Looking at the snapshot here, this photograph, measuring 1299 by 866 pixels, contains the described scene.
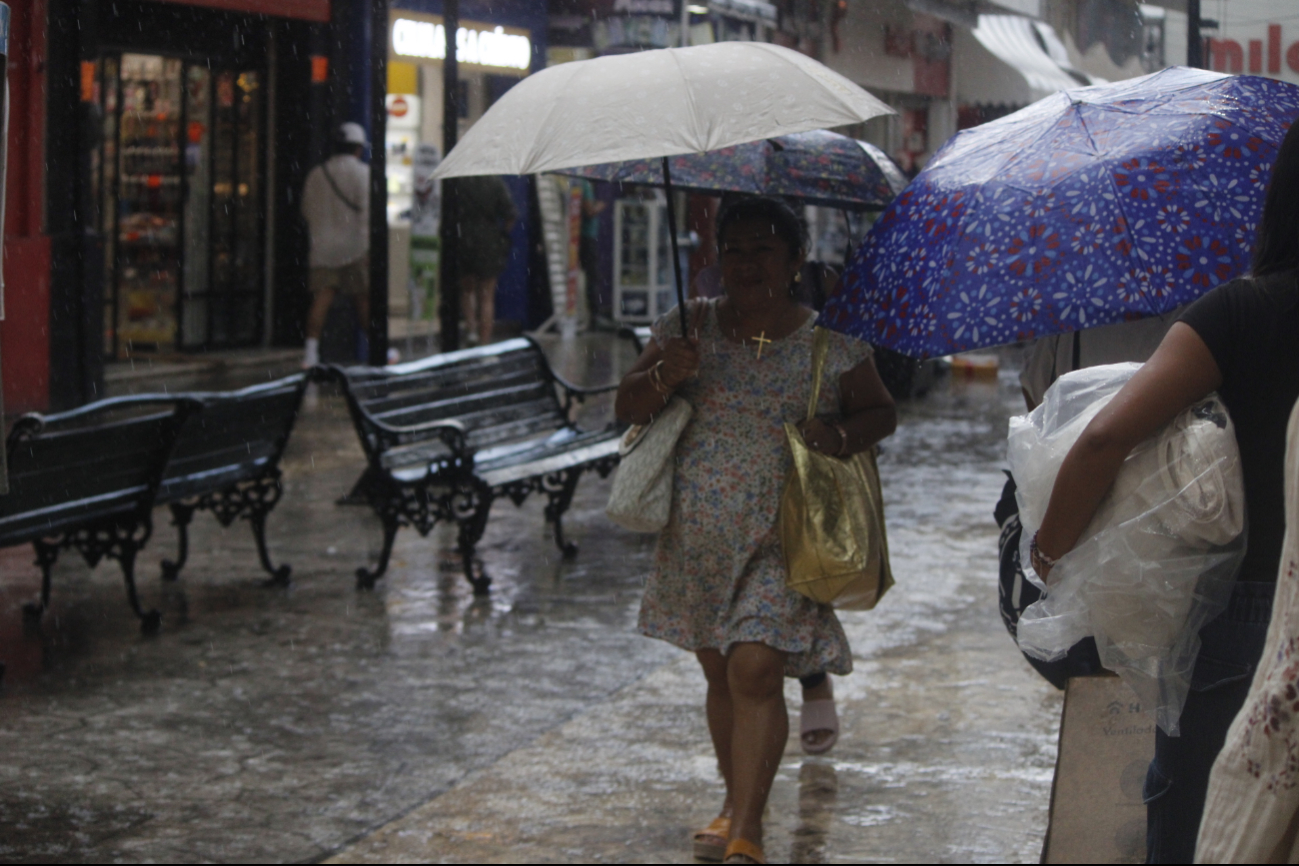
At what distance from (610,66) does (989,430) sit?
29.2 ft

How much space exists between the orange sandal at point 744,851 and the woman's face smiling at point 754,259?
140cm

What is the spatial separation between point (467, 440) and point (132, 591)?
6.82 ft

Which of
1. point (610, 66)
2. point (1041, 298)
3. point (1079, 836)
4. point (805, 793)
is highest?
point (610, 66)

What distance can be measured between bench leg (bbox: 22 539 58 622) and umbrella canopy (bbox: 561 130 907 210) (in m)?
2.81

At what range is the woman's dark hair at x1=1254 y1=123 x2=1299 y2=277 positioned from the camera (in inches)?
101

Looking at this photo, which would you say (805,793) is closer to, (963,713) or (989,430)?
(963,713)

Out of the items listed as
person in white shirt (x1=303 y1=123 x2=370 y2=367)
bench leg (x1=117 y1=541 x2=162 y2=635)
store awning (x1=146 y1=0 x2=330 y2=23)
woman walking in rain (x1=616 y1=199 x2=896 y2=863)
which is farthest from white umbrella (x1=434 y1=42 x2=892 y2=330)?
store awning (x1=146 y1=0 x2=330 y2=23)

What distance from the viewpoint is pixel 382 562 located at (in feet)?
24.3

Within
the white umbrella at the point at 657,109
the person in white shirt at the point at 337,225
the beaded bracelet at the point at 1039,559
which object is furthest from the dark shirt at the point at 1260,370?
the person in white shirt at the point at 337,225

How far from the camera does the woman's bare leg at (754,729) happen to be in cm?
423

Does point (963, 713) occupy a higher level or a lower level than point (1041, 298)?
lower

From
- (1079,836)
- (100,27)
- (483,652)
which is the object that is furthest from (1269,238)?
(100,27)

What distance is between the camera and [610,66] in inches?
166

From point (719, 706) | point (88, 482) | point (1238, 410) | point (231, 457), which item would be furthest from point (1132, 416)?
point (231, 457)
